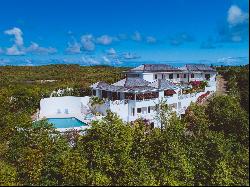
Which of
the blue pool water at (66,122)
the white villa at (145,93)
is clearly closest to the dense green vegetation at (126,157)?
the blue pool water at (66,122)

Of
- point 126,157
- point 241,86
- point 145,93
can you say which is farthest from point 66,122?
point 241,86

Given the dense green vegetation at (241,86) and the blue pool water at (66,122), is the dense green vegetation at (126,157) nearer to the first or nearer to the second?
the dense green vegetation at (241,86)

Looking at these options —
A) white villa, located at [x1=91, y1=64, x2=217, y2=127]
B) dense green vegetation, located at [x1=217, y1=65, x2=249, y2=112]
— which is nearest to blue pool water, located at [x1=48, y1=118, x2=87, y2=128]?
white villa, located at [x1=91, y1=64, x2=217, y2=127]

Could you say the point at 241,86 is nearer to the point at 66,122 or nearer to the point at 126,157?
the point at 126,157

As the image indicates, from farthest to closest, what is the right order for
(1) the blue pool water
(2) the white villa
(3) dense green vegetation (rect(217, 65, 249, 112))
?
(2) the white villa → (1) the blue pool water → (3) dense green vegetation (rect(217, 65, 249, 112))

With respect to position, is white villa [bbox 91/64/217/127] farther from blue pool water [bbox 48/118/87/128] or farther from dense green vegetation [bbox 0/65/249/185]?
dense green vegetation [bbox 0/65/249/185]

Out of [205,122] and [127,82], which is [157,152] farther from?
[127,82]
